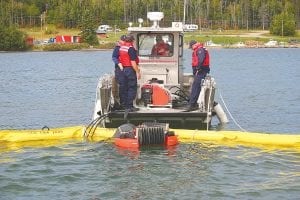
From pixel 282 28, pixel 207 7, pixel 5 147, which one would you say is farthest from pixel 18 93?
pixel 207 7

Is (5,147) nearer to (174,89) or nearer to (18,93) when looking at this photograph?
(174,89)

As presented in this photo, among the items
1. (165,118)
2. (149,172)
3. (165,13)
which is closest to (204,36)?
(165,13)

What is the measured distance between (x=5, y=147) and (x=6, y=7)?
148314 mm

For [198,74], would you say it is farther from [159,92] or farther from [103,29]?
[103,29]

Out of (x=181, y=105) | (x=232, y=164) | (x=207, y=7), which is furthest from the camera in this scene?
(x=207, y=7)

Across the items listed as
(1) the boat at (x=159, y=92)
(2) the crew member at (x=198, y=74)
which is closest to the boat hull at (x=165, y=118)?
(1) the boat at (x=159, y=92)

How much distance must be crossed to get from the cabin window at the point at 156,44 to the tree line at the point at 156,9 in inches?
5326

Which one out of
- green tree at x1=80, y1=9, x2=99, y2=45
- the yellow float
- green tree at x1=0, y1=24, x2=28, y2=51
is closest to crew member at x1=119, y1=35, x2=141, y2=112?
the yellow float

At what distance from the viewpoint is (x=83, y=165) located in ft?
47.7

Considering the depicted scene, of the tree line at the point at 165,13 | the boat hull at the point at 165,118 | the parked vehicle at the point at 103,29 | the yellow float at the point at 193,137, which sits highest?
the tree line at the point at 165,13

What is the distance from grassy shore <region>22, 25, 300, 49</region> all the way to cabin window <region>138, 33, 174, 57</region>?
343 feet

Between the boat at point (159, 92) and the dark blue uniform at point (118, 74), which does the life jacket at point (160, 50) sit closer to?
the boat at point (159, 92)

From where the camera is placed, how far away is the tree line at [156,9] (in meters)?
158

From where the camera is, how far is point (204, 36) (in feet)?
479
